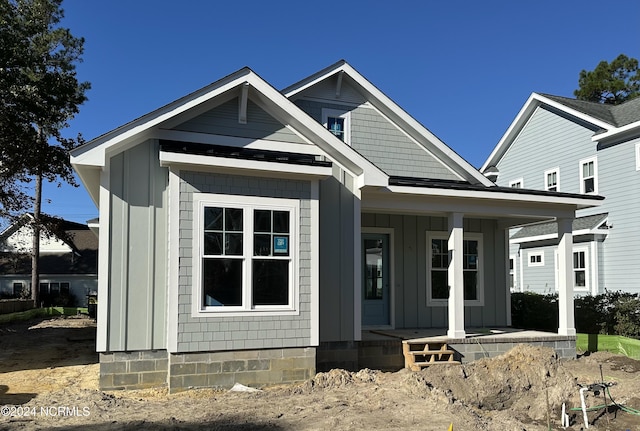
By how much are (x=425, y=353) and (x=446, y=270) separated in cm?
328

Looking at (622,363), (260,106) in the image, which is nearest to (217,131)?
(260,106)

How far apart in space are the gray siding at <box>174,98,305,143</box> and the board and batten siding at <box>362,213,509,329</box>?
341 cm

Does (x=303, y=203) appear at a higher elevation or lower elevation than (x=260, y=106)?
lower

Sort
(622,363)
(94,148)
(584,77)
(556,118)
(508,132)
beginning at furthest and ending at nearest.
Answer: (584,77) → (508,132) → (556,118) → (622,363) → (94,148)

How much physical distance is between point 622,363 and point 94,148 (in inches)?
408

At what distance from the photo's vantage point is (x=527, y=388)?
8141 mm

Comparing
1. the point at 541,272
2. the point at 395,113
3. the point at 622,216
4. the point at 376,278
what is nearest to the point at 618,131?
the point at 622,216

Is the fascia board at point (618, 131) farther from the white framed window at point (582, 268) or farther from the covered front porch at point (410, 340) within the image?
the covered front porch at point (410, 340)

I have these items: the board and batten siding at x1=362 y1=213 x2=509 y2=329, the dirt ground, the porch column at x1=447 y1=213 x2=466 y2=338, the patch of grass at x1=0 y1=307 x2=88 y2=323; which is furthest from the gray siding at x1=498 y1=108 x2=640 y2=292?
the patch of grass at x1=0 y1=307 x2=88 y2=323

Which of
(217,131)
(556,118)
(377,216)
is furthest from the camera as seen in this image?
(556,118)

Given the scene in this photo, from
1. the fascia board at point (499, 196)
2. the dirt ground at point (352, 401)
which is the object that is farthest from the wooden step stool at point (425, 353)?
the fascia board at point (499, 196)

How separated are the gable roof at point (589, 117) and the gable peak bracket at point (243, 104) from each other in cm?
1243

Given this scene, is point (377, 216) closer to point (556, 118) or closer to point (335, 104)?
point (335, 104)

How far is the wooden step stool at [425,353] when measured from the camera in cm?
909
